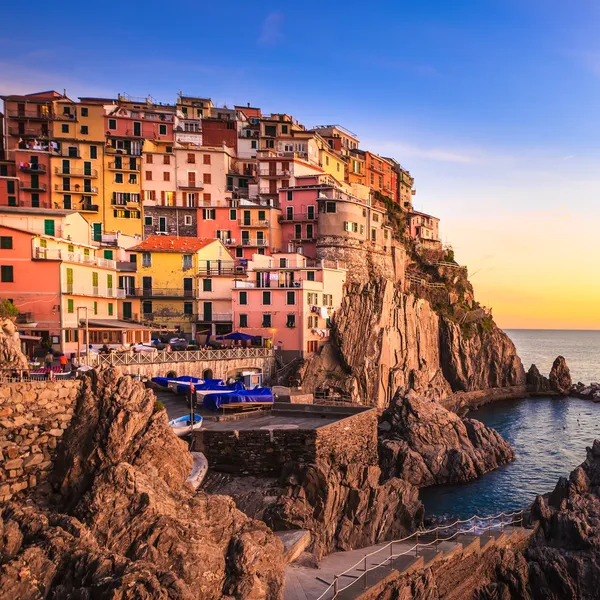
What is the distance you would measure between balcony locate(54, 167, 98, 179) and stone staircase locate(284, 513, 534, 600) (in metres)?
59.3

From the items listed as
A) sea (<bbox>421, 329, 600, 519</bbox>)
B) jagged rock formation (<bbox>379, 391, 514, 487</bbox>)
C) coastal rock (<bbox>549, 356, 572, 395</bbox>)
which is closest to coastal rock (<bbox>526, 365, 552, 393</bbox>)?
coastal rock (<bbox>549, 356, 572, 395</bbox>)

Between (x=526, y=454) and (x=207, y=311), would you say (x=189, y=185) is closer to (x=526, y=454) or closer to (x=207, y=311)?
(x=207, y=311)

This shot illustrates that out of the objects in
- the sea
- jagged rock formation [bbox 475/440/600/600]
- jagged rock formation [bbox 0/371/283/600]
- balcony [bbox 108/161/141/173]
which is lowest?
the sea

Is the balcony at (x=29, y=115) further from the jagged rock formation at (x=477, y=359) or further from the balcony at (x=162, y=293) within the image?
the jagged rock formation at (x=477, y=359)

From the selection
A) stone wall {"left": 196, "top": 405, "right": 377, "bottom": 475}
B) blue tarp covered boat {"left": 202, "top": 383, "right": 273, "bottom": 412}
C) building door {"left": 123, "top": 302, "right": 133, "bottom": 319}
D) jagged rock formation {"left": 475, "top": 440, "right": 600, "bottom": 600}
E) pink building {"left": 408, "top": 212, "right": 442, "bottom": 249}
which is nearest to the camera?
jagged rock formation {"left": 475, "top": 440, "right": 600, "bottom": 600}

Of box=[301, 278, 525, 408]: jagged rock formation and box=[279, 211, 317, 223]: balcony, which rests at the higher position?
box=[279, 211, 317, 223]: balcony

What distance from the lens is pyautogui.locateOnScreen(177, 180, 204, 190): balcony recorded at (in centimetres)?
7156

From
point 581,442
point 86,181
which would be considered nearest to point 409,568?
point 581,442

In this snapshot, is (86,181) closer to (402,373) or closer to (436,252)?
(402,373)

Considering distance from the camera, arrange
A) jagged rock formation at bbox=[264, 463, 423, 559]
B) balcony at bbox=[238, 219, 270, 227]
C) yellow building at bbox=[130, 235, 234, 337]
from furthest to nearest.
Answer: balcony at bbox=[238, 219, 270, 227] < yellow building at bbox=[130, 235, 234, 337] < jagged rock formation at bbox=[264, 463, 423, 559]

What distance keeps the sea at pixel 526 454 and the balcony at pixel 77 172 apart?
5356cm

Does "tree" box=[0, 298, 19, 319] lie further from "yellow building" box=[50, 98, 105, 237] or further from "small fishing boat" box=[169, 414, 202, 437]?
"yellow building" box=[50, 98, 105, 237]

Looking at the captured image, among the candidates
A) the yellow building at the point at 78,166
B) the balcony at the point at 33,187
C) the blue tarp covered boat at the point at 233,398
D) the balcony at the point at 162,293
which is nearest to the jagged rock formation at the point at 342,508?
the blue tarp covered boat at the point at 233,398

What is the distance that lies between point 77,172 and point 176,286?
22831mm
